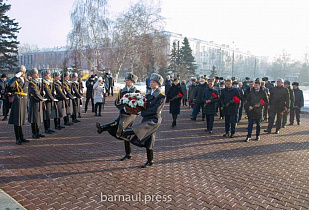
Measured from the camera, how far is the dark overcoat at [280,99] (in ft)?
33.6

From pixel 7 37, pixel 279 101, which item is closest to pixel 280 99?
pixel 279 101

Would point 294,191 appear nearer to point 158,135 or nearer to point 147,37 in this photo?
point 158,135

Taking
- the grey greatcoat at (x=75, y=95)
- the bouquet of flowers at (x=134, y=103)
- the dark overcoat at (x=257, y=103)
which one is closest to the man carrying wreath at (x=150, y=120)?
the bouquet of flowers at (x=134, y=103)

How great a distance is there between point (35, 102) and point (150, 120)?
438 centimetres

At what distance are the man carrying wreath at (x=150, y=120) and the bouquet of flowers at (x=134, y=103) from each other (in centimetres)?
17

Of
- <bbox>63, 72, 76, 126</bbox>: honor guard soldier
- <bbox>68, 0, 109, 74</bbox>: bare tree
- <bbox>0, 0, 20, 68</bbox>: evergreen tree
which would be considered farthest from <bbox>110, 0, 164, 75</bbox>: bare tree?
<bbox>63, 72, 76, 126</bbox>: honor guard soldier

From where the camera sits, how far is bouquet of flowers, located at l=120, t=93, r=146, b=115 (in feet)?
18.3

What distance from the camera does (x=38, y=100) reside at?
8031mm

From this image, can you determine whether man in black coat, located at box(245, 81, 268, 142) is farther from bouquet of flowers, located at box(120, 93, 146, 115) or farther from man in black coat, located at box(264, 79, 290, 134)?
bouquet of flowers, located at box(120, 93, 146, 115)

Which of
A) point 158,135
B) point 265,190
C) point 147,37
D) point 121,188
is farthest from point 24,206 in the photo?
point 147,37

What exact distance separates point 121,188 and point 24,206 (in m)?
1.62

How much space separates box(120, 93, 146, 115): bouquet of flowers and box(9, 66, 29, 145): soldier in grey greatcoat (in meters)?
3.63

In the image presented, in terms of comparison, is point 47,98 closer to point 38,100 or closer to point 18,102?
point 38,100

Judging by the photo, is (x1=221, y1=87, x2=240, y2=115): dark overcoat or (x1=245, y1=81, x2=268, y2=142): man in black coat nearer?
(x1=245, y1=81, x2=268, y2=142): man in black coat
